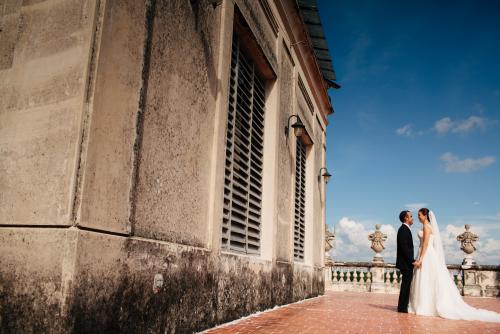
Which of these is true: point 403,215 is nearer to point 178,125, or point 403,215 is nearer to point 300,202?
point 300,202

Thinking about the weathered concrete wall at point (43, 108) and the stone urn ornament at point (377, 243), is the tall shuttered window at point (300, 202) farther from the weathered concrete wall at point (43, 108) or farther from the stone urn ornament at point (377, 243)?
the stone urn ornament at point (377, 243)

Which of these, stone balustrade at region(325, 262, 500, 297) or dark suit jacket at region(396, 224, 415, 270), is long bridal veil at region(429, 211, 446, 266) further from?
stone balustrade at region(325, 262, 500, 297)

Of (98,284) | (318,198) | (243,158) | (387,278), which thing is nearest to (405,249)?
(243,158)

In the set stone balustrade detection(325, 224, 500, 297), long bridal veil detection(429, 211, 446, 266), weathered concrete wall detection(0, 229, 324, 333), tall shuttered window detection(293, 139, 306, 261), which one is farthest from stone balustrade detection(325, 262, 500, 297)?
weathered concrete wall detection(0, 229, 324, 333)

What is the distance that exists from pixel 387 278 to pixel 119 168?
16.6 metres

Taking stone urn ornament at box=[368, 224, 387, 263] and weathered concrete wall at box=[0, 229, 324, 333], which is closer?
weathered concrete wall at box=[0, 229, 324, 333]

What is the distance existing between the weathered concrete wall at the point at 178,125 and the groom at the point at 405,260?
4.97 meters

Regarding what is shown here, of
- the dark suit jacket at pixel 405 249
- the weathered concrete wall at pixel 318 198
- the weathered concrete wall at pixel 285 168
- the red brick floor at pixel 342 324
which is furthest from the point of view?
the weathered concrete wall at pixel 318 198

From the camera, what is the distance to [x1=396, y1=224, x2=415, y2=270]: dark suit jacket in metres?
8.19

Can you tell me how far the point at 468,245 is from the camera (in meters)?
17.6

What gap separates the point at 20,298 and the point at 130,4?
2249 mm

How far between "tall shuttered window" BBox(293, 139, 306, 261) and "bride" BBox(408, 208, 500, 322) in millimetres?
2924

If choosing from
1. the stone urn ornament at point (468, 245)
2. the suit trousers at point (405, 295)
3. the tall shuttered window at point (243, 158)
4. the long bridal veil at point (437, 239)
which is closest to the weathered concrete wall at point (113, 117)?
the tall shuttered window at point (243, 158)

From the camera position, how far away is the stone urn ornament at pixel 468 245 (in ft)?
57.2
